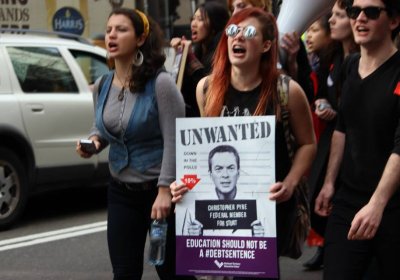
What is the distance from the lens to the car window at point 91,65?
1012 cm

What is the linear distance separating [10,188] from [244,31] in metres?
5.33

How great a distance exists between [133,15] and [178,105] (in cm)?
54

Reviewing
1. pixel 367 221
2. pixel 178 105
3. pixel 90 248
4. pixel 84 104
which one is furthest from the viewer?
pixel 84 104

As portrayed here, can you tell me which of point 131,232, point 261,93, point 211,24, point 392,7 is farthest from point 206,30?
point 392,7

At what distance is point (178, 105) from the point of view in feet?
14.7

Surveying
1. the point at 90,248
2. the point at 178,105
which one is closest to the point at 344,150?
the point at 178,105

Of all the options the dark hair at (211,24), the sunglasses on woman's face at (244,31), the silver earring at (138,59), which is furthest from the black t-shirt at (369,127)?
the dark hair at (211,24)

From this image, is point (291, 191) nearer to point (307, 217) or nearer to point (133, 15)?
point (307, 217)

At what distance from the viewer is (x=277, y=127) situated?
3.94m

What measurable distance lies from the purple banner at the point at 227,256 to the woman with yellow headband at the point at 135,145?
489 mm

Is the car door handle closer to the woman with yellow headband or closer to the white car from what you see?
the white car

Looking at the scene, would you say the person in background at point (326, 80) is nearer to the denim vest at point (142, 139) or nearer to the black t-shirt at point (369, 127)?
the denim vest at point (142, 139)

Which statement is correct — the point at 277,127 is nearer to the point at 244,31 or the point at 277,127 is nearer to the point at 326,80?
the point at 244,31

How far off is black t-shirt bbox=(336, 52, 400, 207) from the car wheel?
5.43 metres
